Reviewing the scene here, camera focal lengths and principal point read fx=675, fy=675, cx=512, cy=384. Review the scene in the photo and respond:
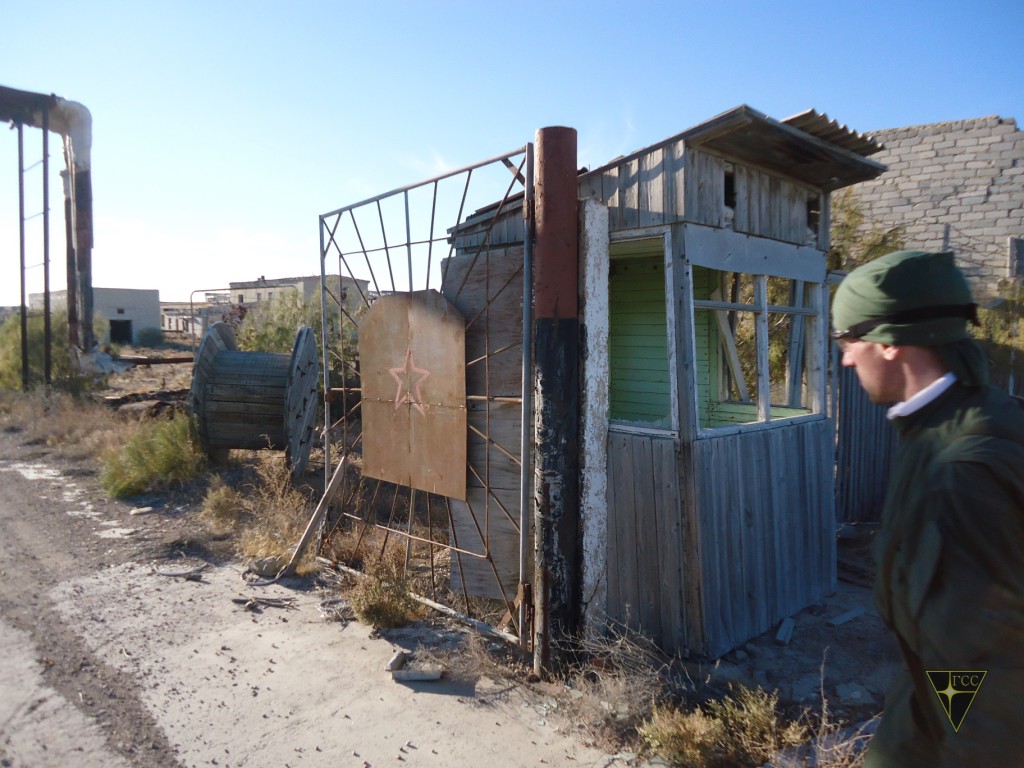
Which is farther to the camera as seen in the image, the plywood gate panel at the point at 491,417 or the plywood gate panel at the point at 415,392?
the plywood gate panel at the point at 415,392

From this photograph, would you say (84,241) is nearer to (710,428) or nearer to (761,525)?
(710,428)

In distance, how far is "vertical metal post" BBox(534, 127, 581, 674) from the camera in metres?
4.18

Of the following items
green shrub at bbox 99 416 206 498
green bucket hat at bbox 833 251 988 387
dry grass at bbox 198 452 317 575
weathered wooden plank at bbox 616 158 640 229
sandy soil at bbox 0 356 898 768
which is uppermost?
weathered wooden plank at bbox 616 158 640 229

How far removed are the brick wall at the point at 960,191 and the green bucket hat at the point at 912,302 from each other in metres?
13.2

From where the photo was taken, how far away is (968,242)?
12914 millimetres

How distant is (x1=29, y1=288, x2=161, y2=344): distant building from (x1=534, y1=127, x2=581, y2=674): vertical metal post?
114 ft

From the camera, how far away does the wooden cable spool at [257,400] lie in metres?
8.89

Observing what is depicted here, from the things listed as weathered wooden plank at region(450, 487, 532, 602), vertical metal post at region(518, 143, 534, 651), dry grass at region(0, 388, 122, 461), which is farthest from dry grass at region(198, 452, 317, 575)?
dry grass at region(0, 388, 122, 461)

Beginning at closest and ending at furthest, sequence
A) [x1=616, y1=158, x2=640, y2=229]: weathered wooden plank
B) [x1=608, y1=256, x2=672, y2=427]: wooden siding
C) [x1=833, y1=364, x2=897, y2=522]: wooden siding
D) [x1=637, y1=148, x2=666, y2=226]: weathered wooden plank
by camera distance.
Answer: [x1=637, y1=148, x2=666, y2=226]: weathered wooden plank < [x1=616, y1=158, x2=640, y2=229]: weathered wooden plank < [x1=608, y1=256, x2=672, y2=427]: wooden siding < [x1=833, y1=364, x2=897, y2=522]: wooden siding

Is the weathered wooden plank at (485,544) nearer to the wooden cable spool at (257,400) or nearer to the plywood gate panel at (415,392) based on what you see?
the plywood gate panel at (415,392)

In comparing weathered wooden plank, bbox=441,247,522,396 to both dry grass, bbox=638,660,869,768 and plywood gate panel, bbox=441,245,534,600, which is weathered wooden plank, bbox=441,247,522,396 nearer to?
plywood gate panel, bbox=441,245,534,600

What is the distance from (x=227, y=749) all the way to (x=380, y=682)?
99 centimetres

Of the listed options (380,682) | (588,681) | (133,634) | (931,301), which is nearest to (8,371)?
(133,634)

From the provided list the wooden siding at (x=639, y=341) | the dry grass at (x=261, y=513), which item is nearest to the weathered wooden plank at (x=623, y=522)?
the wooden siding at (x=639, y=341)
